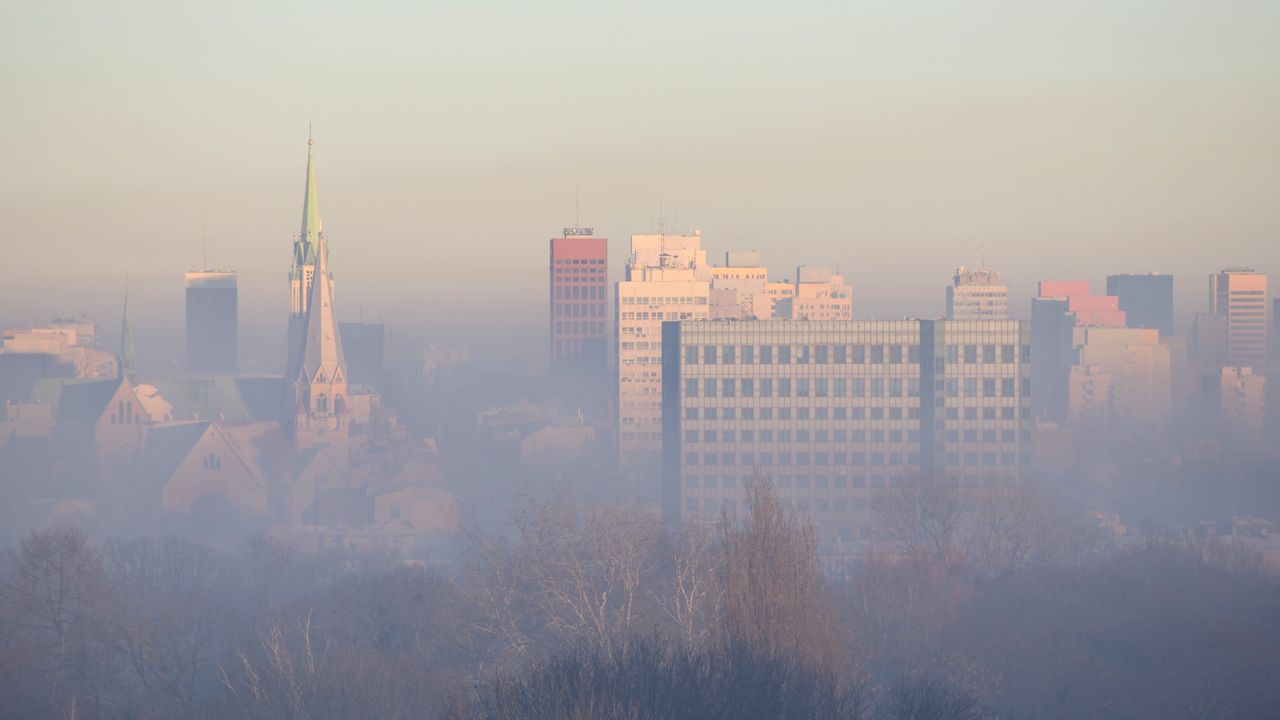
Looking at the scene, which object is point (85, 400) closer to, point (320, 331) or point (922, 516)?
point (320, 331)

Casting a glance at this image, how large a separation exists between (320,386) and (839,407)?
183 feet

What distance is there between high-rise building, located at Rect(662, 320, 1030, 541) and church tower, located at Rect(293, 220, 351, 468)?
4494 centimetres

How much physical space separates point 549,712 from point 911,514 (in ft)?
204

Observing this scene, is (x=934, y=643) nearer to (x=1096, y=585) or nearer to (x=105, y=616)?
(x=1096, y=585)

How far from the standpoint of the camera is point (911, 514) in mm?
85562

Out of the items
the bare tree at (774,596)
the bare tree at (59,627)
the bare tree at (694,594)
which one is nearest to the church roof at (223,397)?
the bare tree at (59,627)

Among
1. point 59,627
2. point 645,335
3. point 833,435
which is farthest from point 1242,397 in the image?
point 59,627

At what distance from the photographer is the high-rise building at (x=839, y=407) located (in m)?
103

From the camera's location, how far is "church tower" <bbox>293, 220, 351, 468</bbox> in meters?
138

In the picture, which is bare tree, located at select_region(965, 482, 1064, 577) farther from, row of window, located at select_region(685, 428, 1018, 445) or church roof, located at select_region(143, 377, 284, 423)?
church roof, located at select_region(143, 377, 284, 423)

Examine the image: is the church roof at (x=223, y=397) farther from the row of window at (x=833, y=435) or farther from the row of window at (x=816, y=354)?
the row of window at (x=833, y=435)

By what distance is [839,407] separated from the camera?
105250mm

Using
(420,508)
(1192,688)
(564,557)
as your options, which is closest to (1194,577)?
(1192,688)

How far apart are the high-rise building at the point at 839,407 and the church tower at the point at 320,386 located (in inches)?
1769
